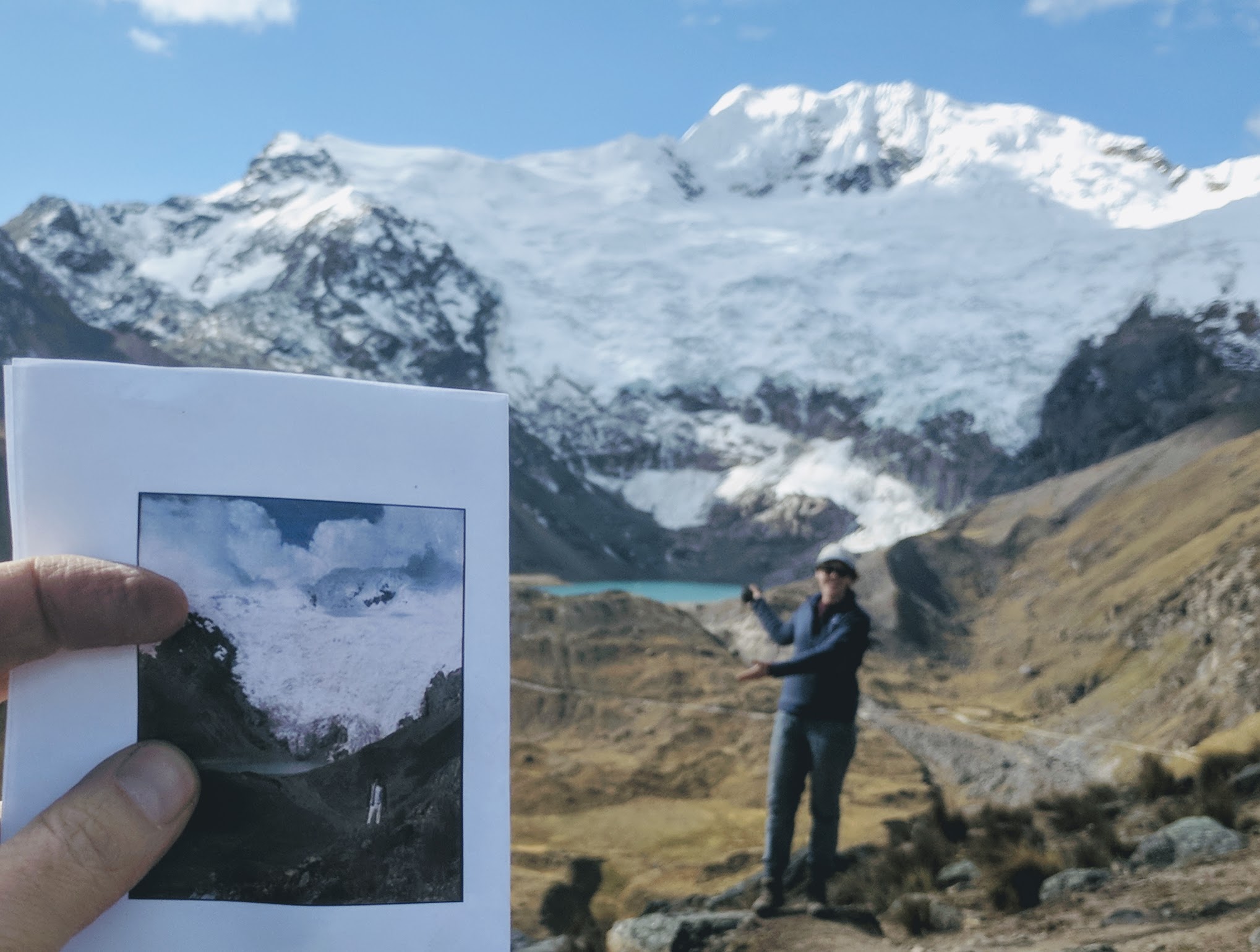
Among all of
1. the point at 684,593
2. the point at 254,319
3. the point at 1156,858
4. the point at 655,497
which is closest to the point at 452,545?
the point at 1156,858

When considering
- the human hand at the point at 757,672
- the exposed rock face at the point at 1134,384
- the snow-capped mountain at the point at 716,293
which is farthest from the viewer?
the snow-capped mountain at the point at 716,293

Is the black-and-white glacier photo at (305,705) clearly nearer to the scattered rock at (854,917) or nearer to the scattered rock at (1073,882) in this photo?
the scattered rock at (854,917)

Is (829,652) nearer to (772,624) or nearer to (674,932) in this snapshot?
(772,624)

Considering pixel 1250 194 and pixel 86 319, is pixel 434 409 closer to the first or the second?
pixel 86 319

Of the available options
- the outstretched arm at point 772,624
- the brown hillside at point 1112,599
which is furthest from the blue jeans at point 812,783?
the brown hillside at point 1112,599

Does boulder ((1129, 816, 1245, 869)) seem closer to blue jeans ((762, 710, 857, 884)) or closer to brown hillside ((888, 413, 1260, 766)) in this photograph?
blue jeans ((762, 710, 857, 884))

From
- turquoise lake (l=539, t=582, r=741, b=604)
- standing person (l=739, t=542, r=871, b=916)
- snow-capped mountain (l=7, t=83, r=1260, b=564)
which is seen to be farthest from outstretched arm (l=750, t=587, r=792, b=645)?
snow-capped mountain (l=7, t=83, r=1260, b=564)
